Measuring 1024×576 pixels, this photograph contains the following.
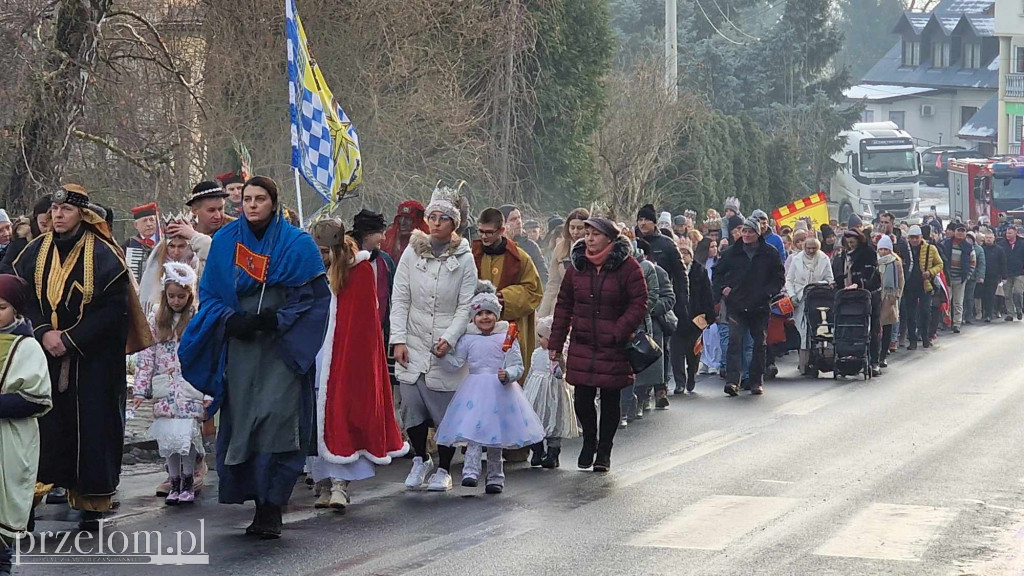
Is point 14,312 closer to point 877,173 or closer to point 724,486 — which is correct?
point 724,486

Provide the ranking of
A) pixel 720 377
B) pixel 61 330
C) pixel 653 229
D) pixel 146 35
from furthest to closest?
pixel 146 35, pixel 720 377, pixel 653 229, pixel 61 330

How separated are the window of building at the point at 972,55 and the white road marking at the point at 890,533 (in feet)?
310

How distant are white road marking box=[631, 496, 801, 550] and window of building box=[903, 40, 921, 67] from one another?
321 feet

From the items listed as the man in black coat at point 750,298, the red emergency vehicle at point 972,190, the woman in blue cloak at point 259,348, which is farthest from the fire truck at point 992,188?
the woman in blue cloak at point 259,348

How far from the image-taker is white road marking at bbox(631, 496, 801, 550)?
8.74 meters

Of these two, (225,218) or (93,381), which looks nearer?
(93,381)

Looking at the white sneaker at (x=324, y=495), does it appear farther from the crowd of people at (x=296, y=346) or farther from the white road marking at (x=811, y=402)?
the white road marking at (x=811, y=402)

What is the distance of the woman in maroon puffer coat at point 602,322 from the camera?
11273mm

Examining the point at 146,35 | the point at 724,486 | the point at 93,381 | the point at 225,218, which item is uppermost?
the point at 146,35

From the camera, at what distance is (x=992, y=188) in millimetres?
51031

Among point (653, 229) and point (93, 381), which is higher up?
point (653, 229)

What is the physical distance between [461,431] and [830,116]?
54830mm

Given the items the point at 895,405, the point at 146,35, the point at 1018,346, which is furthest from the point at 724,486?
the point at 1018,346

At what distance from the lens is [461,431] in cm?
1037
